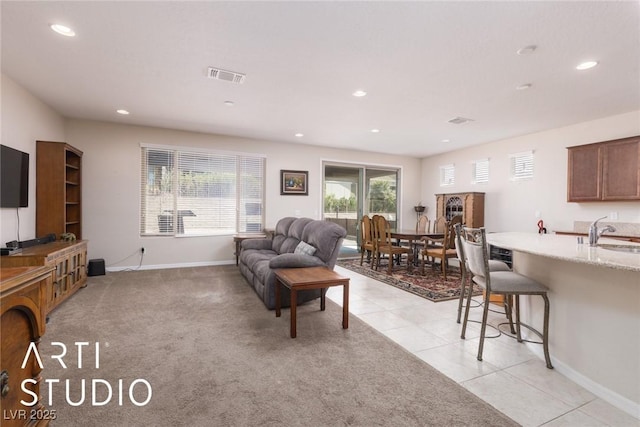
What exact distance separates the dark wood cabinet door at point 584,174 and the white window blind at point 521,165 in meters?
0.81

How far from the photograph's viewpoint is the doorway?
7188 millimetres

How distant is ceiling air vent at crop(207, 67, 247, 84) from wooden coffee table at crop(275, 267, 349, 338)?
215 cm

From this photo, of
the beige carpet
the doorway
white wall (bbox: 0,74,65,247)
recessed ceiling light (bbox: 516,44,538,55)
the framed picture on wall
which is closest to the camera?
the beige carpet

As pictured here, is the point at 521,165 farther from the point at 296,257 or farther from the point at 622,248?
the point at 296,257

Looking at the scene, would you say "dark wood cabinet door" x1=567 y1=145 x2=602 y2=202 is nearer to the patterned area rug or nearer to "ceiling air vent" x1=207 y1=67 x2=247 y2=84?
the patterned area rug

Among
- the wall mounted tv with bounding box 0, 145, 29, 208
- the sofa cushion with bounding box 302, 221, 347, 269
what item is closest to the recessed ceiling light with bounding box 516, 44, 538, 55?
the sofa cushion with bounding box 302, 221, 347, 269

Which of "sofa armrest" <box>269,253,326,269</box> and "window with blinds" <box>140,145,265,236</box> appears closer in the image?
"sofa armrest" <box>269,253,326,269</box>

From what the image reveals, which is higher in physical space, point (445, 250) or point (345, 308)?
point (445, 250)

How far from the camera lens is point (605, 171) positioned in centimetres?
427

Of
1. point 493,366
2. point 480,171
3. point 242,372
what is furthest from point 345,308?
point 480,171

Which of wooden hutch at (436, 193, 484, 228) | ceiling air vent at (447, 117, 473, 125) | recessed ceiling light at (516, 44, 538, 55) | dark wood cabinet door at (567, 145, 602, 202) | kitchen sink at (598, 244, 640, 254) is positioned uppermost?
ceiling air vent at (447, 117, 473, 125)

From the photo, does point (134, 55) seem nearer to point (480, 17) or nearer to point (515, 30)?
point (480, 17)

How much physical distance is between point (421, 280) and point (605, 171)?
302 centimetres

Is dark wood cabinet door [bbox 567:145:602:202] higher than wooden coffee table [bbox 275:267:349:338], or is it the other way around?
dark wood cabinet door [bbox 567:145:602:202]
